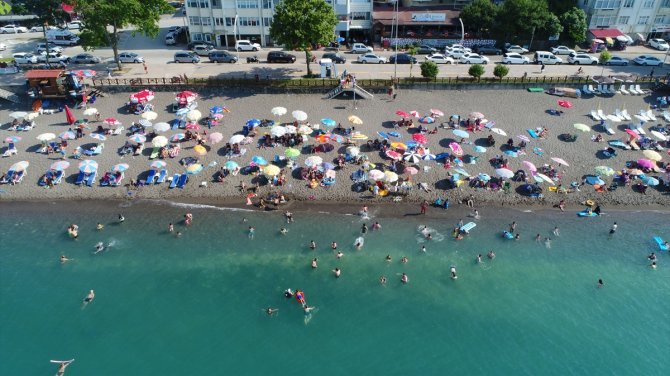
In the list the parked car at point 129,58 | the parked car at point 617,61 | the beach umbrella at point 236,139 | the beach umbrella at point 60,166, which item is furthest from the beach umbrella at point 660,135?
the parked car at point 129,58

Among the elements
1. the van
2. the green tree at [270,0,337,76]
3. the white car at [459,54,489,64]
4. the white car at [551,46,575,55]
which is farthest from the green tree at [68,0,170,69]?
the white car at [551,46,575,55]

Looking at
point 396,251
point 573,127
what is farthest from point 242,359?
point 573,127

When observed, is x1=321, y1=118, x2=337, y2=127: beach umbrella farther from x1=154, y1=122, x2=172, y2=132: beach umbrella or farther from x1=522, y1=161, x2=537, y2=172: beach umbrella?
x1=522, y1=161, x2=537, y2=172: beach umbrella

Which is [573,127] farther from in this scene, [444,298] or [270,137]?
[270,137]

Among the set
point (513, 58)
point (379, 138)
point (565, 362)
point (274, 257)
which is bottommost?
point (565, 362)

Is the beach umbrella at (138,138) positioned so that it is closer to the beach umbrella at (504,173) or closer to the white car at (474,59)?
the beach umbrella at (504,173)
